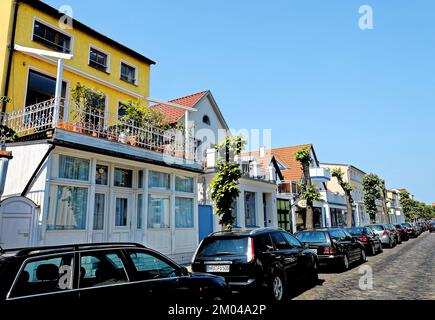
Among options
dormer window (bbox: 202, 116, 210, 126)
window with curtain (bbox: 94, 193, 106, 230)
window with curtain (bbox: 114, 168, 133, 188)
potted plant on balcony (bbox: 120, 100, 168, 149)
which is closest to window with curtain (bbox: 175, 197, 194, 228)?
window with curtain (bbox: 114, 168, 133, 188)

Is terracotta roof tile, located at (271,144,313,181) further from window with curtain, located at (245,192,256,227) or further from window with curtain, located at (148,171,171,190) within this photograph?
→ window with curtain, located at (148,171,171,190)

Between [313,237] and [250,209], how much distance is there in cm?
836

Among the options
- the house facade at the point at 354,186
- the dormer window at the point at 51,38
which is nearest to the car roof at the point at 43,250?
the dormer window at the point at 51,38

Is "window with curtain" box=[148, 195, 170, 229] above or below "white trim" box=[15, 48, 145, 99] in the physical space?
below

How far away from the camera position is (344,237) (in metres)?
13.1

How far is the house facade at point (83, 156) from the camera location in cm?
918

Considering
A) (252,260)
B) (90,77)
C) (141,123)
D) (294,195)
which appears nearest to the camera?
(252,260)

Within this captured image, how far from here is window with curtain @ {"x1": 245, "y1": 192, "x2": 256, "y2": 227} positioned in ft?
65.2

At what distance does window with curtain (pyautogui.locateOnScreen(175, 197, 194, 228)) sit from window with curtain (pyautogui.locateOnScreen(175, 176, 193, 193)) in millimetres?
404

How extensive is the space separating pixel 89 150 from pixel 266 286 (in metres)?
6.62

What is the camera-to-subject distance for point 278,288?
7.33m

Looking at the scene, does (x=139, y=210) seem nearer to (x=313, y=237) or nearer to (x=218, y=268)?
(x=218, y=268)

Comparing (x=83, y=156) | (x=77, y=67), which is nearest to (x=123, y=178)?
(x=83, y=156)

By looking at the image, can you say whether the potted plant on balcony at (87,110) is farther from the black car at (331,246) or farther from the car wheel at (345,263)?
the car wheel at (345,263)
